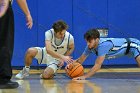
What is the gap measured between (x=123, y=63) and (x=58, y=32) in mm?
2512

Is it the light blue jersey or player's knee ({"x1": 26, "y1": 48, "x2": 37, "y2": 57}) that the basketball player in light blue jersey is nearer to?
the light blue jersey

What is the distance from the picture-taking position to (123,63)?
24.9ft

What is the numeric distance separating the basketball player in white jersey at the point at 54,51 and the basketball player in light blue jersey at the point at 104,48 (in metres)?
0.31

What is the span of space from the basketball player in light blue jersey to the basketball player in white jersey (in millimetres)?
311

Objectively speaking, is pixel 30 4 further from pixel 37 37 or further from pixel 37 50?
pixel 37 50

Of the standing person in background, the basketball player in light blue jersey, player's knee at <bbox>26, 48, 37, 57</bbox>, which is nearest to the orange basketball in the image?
the basketball player in light blue jersey

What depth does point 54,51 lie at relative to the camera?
18.5 ft

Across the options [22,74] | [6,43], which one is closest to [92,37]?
[22,74]

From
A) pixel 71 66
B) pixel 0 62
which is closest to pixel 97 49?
pixel 71 66

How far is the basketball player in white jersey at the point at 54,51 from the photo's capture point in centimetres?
553

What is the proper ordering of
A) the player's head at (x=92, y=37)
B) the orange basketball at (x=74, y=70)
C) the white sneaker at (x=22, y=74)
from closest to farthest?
the player's head at (x=92, y=37)
the orange basketball at (x=74, y=70)
the white sneaker at (x=22, y=74)

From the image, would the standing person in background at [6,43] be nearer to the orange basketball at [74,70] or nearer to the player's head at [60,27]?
the player's head at [60,27]

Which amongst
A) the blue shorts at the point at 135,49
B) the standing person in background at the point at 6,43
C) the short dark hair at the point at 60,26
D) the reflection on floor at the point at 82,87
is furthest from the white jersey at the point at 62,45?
the standing person in background at the point at 6,43

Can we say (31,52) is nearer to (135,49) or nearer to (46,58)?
(46,58)
